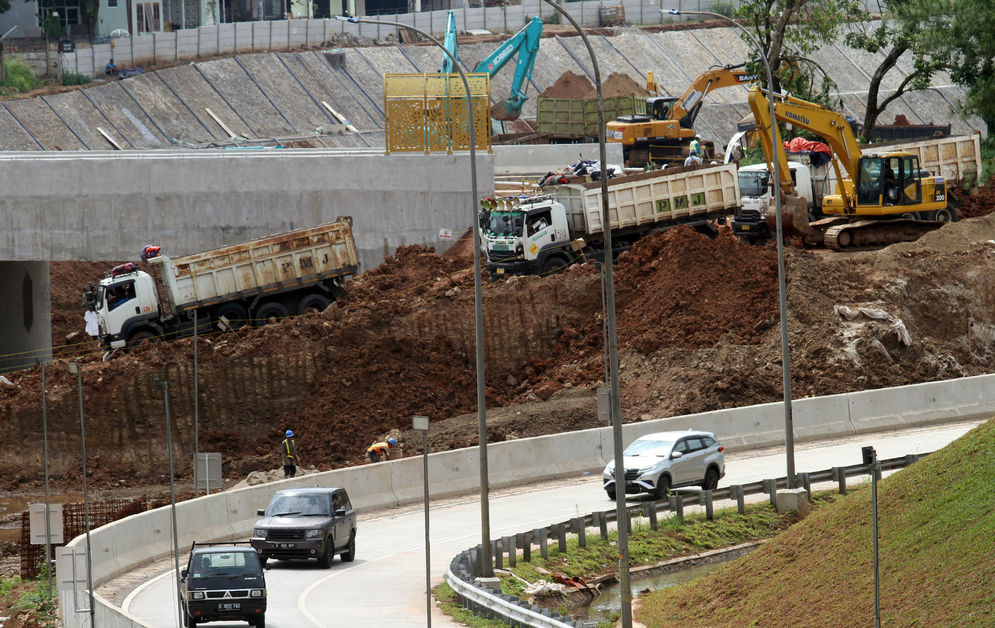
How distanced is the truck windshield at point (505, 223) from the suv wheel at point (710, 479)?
1418 centimetres

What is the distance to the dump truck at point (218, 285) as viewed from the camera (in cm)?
4431

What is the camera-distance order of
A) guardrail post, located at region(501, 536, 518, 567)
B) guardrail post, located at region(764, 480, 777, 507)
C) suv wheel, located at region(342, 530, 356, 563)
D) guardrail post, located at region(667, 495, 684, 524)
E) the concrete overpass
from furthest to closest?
the concrete overpass
guardrail post, located at region(764, 480, 777, 507)
guardrail post, located at region(667, 495, 684, 524)
suv wheel, located at region(342, 530, 356, 563)
guardrail post, located at region(501, 536, 518, 567)

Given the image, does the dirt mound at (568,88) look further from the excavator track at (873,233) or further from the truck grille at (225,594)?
the truck grille at (225,594)

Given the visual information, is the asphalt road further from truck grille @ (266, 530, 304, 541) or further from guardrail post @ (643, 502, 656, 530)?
guardrail post @ (643, 502, 656, 530)

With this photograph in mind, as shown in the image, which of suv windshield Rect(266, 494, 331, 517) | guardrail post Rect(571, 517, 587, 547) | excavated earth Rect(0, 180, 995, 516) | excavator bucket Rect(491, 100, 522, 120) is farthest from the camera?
excavator bucket Rect(491, 100, 522, 120)

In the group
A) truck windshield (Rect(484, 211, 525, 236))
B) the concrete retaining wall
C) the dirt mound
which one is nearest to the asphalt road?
the concrete retaining wall

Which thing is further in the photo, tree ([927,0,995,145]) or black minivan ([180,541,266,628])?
tree ([927,0,995,145])

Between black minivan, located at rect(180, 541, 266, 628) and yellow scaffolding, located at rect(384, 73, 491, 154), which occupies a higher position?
yellow scaffolding, located at rect(384, 73, 491, 154)

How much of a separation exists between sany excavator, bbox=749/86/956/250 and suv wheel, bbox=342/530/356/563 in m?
23.7

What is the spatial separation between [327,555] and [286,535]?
895mm

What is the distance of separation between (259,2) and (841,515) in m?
98.4

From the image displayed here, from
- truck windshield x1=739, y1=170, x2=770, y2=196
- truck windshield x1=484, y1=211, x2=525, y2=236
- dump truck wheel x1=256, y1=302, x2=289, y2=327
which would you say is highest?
truck windshield x1=739, y1=170, x2=770, y2=196

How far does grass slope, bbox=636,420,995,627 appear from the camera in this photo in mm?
19609

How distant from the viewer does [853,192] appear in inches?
1900
